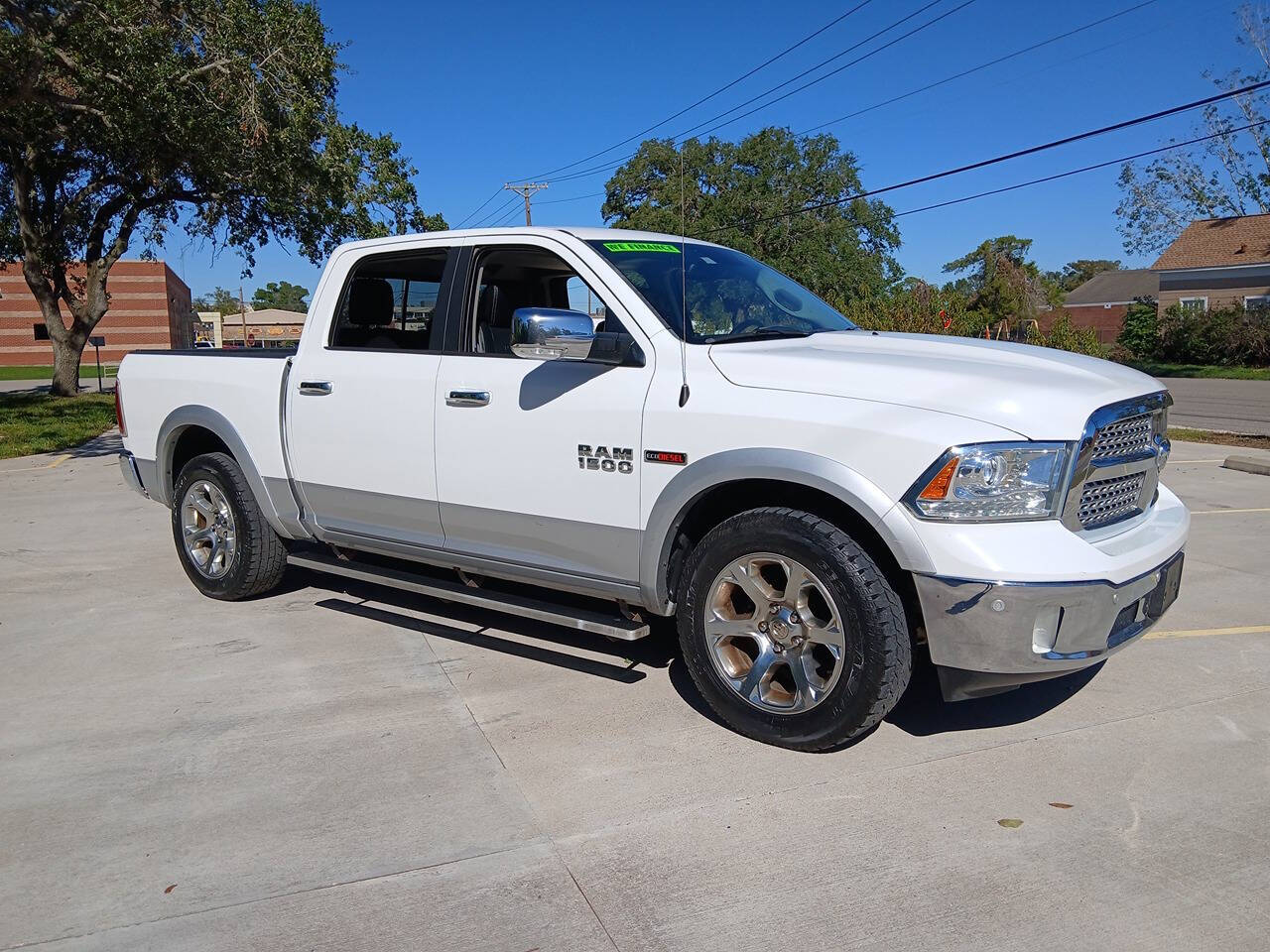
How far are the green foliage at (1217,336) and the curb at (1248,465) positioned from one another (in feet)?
100

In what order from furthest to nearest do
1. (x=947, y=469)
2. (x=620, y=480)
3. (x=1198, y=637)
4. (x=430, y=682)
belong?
(x=1198, y=637)
(x=430, y=682)
(x=620, y=480)
(x=947, y=469)

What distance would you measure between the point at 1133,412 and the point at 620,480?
6.53 ft

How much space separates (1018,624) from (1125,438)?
3.22 feet

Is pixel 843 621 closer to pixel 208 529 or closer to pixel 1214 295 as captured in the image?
pixel 208 529

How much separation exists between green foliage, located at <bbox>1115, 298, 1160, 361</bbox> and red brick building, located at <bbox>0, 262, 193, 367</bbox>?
49588mm

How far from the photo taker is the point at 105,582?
22.4ft

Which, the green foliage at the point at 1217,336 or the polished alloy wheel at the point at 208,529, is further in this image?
the green foliage at the point at 1217,336

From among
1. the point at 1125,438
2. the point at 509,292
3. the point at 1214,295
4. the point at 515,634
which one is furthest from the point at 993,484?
the point at 1214,295

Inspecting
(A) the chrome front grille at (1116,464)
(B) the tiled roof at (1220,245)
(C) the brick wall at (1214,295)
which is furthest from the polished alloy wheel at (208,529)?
(B) the tiled roof at (1220,245)

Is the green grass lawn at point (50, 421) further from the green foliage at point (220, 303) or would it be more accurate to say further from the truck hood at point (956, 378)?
the green foliage at point (220, 303)

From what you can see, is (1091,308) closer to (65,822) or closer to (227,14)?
(227,14)

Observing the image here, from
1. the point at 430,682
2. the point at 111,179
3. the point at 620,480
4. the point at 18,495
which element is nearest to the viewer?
the point at 620,480

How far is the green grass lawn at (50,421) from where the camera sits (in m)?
15.1

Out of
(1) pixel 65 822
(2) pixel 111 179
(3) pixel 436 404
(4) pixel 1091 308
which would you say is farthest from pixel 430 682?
(4) pixel 1091 308
